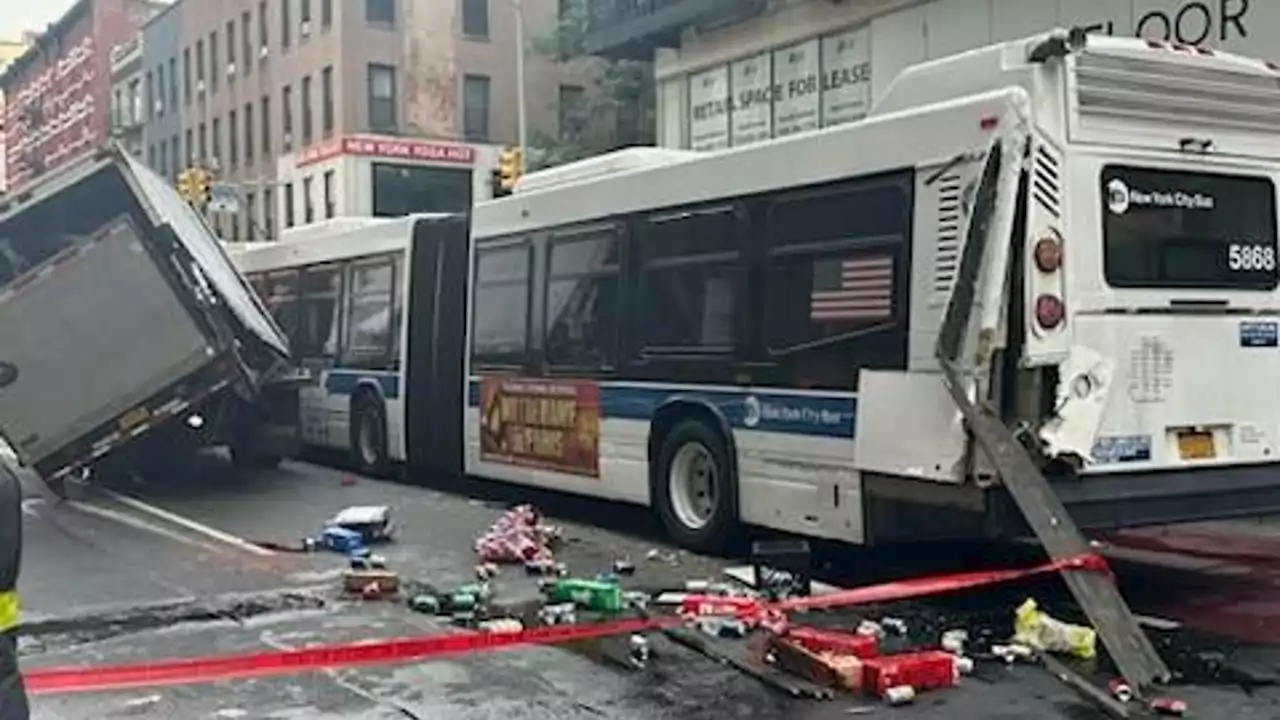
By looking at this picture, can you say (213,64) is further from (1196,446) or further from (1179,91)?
(1196,446)

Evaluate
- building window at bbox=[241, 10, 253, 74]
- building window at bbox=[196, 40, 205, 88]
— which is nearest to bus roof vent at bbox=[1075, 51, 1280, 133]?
building window at bbox=[241, 10, 253, 74]

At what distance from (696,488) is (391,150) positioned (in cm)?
4151

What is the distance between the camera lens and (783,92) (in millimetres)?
24172

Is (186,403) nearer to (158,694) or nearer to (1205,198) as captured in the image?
(158,694)

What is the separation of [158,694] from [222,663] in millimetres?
334

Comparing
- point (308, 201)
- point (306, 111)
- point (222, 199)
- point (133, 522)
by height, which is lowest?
point (133, 522)

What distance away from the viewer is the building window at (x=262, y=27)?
2240 inches

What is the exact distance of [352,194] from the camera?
50.3 metres

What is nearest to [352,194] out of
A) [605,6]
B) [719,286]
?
[605,6]

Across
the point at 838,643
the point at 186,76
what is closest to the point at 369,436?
the point at 838,643

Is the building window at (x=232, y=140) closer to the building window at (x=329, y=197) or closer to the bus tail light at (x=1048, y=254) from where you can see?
the building window at (x=329, y=197)

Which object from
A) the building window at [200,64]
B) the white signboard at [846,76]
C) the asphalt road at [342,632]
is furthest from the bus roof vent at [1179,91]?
the building window at [200,64]

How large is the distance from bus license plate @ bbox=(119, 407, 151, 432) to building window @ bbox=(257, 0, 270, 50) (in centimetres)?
4491

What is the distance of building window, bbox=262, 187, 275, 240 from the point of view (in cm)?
5725
